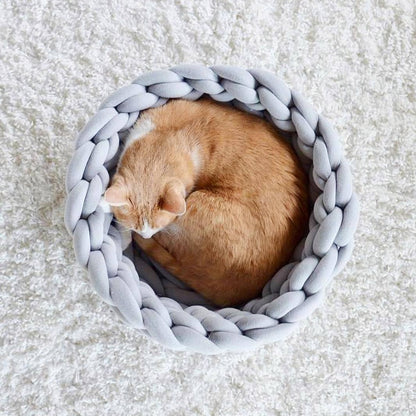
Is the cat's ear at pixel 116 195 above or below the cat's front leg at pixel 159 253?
above

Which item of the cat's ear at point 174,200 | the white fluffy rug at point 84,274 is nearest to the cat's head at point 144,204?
the cat's ear at point 174,200

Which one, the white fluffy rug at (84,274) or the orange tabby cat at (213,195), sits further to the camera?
the white fluffy rug at (84,274)

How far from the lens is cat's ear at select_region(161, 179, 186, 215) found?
3.52ft

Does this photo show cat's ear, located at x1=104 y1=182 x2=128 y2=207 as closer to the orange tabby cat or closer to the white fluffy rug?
the orange tabby cat

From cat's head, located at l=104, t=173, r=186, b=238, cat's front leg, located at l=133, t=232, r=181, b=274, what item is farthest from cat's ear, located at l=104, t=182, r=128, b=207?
cat's front leg, located at l=133, t=232, r=181, b=274

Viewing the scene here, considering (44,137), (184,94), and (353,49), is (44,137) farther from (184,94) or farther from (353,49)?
(353,49)

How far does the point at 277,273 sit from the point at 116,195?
1.09ft

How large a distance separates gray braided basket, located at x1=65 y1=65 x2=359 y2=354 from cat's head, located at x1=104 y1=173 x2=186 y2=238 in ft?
0.13

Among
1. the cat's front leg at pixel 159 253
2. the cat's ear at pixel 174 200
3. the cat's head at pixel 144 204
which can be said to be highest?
the cat's ear at pixel 174 200

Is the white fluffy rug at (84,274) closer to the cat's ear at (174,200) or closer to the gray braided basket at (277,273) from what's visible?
the gray braided basket at (277,273)

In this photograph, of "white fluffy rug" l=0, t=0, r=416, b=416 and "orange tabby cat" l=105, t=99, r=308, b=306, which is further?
"white fluffy rug" l=0, t=0, r=416, b=416

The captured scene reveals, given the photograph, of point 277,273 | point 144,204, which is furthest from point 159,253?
point 277,273

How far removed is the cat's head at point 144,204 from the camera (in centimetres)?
112

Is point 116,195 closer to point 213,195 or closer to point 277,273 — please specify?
point 213,195
